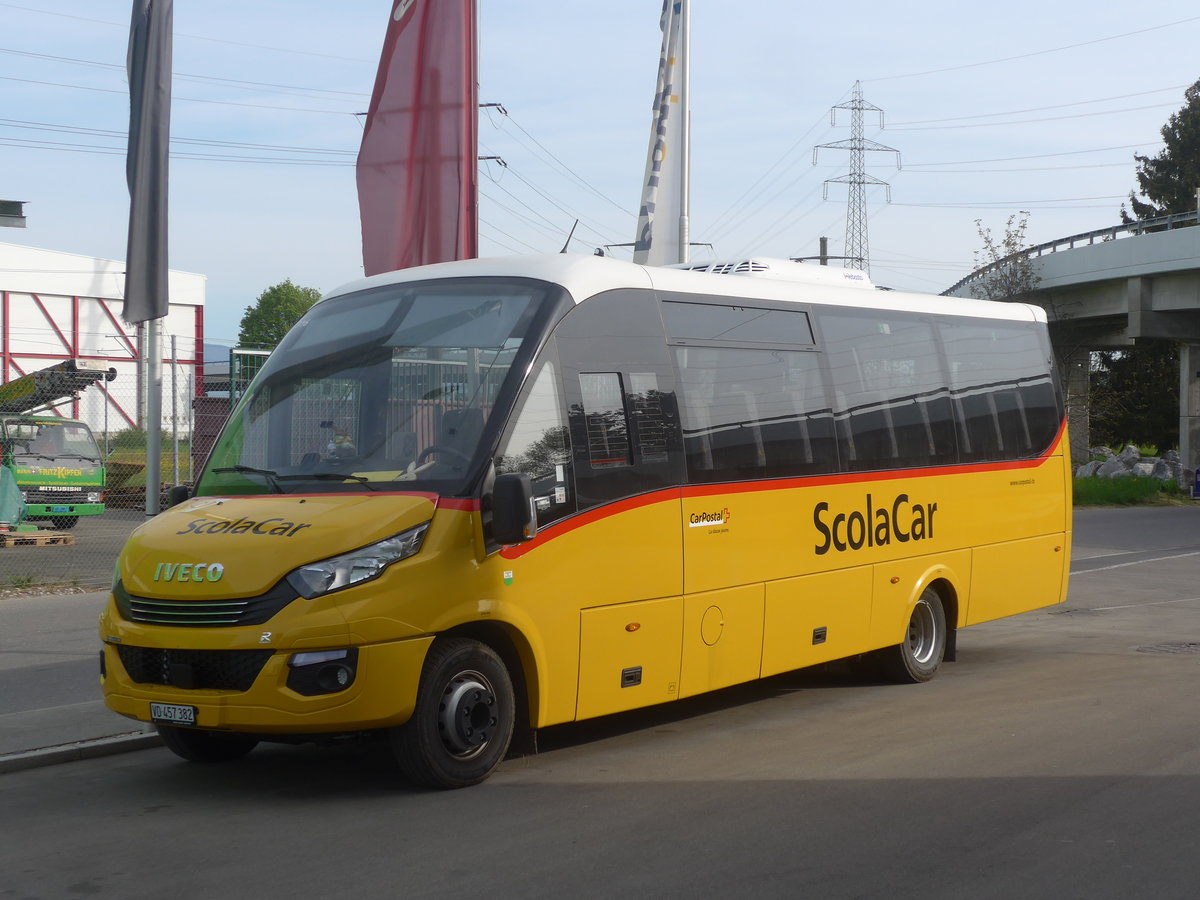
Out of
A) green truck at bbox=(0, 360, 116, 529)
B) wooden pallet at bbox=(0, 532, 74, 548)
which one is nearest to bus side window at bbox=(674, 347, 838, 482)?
wooden pallet at bbox=(0, 532, 74, 548)

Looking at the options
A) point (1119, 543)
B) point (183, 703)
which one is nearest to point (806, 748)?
point (183, 703)

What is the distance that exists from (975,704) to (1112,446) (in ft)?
223

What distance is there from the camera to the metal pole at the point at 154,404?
1466 centimetres

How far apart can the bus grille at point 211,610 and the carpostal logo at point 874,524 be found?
4348mm

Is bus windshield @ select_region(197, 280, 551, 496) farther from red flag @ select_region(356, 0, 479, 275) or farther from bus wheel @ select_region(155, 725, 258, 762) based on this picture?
red flag @ select_region(356, 0, 479, 275)

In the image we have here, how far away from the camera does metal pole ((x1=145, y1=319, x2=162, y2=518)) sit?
14664 millimetres

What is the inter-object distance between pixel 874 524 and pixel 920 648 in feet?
4.38

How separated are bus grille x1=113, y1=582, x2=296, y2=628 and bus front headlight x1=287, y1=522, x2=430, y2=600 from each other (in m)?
0.08

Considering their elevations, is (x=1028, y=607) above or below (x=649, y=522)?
below

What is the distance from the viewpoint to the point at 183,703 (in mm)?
6863

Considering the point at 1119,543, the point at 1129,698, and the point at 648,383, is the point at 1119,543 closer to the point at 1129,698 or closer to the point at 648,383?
the point at 1129,698

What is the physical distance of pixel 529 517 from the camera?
7.14 metres

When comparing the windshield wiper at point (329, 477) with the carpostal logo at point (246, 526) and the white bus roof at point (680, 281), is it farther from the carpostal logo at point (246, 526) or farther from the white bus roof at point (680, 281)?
the white bus roof at point (680, 281)

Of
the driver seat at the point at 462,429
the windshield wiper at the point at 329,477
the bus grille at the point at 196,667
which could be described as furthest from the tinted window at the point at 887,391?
the bus grille at the point at 196,667
